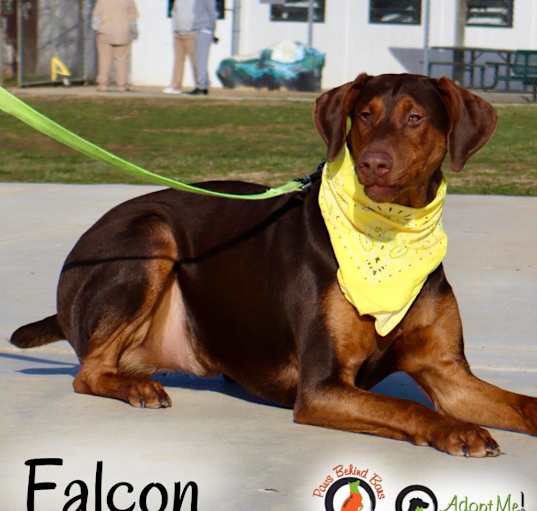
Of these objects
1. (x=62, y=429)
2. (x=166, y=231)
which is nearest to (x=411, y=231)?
(x=166, y=231)

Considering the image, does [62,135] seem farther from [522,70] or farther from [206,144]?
[522,70]

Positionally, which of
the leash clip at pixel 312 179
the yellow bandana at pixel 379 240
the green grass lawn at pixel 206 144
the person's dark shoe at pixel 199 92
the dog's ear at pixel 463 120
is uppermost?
the dog's ear at pixel 463 120

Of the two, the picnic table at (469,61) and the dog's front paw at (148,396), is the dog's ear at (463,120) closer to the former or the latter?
the dog's front paw at (148,396)

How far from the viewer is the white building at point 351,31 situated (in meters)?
29.6

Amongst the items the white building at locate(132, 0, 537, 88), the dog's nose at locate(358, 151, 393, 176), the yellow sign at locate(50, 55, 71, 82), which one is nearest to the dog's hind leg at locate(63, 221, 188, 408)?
the dog's nose at locate(358, 151, 393, 176)

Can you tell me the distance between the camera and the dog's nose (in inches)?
199

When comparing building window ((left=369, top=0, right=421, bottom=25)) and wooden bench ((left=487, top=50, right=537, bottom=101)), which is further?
building window ((left=369, top=0, right=421, bottom=25))

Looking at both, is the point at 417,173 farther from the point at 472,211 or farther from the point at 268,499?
the point at 472,211

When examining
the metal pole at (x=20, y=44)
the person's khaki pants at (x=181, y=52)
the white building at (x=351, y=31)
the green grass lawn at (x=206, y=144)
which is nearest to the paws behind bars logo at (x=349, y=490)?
the green grass lawn at (x=206, y=144)

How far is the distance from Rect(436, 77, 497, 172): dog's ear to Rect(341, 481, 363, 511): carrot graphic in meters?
1.28

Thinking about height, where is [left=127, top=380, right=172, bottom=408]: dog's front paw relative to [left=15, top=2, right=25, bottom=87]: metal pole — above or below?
below

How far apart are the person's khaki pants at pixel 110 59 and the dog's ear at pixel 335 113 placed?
20.3m

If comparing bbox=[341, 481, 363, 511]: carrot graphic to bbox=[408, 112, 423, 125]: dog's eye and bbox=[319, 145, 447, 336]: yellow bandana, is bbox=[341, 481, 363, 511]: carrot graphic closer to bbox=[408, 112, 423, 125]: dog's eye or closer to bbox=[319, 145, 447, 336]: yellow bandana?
bbox=[319, 145, 447, 336]: yellow bandana

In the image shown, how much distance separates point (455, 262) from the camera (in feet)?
28.8
